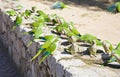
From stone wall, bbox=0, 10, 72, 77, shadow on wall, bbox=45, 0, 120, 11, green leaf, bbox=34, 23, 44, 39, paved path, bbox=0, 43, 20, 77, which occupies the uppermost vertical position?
green leaf, bbox=34, 23, 44, 39

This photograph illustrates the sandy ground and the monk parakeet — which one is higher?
the monk parakeet

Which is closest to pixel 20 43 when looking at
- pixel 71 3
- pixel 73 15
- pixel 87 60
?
pixel 87 60

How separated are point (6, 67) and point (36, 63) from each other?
1.39m

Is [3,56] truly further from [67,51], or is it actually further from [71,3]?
[71,3]

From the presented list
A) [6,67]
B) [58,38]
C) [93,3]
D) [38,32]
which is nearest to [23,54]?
[38,32]

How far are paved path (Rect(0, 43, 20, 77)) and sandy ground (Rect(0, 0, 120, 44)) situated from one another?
1.13 m

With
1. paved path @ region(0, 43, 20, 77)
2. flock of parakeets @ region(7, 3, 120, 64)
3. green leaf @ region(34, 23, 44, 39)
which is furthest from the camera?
paved path @ region(0, 43, 20, 77)

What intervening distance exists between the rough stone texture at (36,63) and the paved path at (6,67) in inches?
5.2

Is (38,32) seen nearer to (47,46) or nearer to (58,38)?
(58,38)

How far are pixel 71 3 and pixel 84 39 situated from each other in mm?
4725

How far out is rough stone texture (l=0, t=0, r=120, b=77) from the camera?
7.56 feet

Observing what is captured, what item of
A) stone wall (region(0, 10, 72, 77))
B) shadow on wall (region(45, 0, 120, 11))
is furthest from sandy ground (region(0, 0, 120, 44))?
stone wall (region(0, 10, 72, 77))

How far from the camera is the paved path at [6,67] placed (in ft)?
13.9

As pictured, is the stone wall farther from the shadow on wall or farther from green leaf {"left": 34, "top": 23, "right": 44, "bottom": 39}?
the shadow on wall
